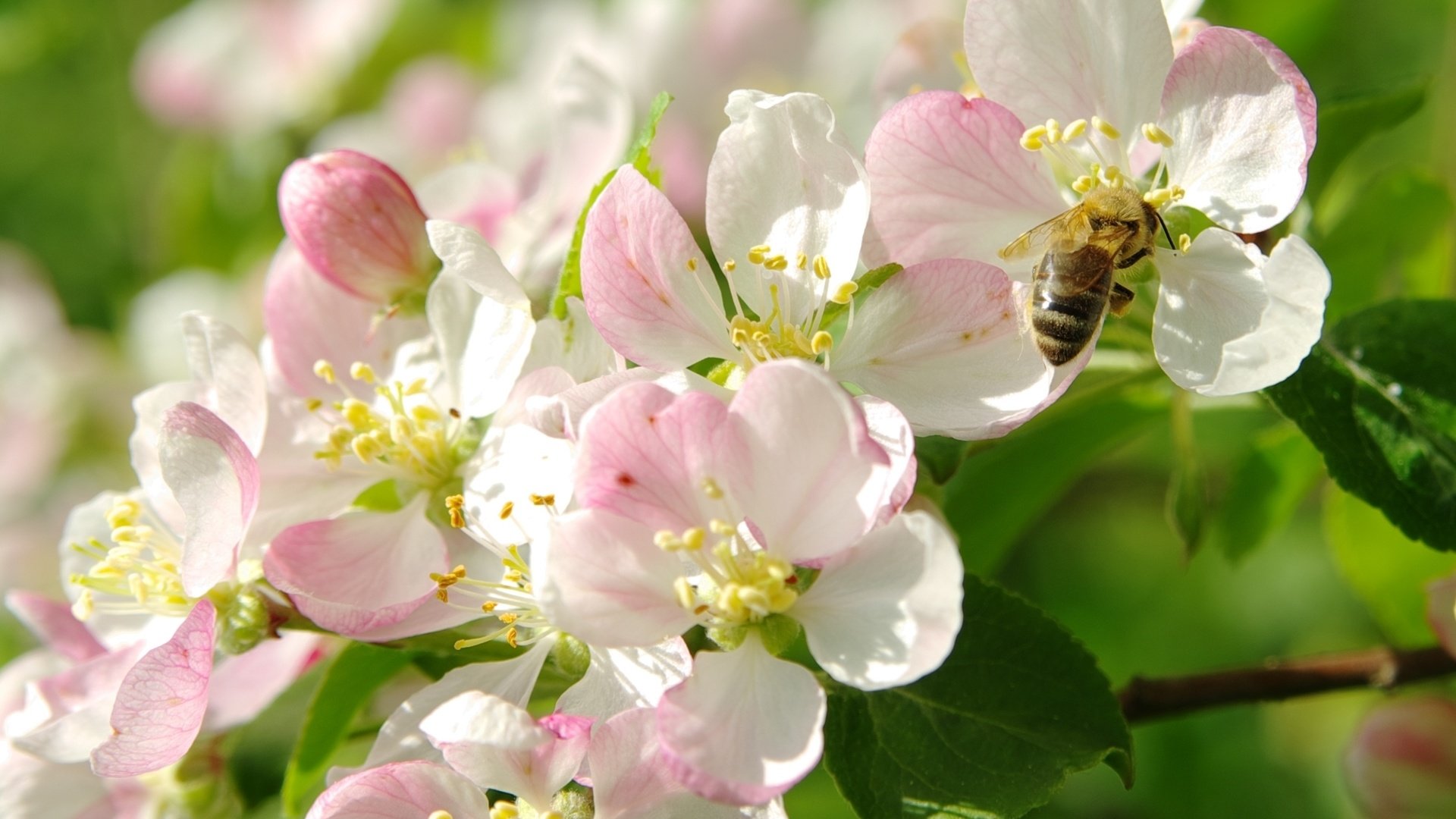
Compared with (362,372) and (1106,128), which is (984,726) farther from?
(362,372)

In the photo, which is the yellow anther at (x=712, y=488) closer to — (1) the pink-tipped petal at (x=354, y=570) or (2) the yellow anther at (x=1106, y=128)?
(1) the pink-tipped petal at (x=354, y=570)

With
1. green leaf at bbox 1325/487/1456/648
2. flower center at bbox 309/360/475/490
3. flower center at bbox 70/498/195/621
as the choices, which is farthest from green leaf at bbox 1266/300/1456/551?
flower center at bbox 70/498/195/621

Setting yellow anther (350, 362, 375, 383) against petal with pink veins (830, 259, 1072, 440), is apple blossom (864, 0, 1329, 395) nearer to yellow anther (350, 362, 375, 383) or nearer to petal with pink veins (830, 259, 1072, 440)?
petal with pink veins (830, 259, 1072, 440)

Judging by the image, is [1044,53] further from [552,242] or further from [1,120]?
[1,120]

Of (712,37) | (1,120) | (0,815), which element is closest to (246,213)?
(712,37)

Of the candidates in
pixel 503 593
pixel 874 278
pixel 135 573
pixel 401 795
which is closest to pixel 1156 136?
pixel 874 278
